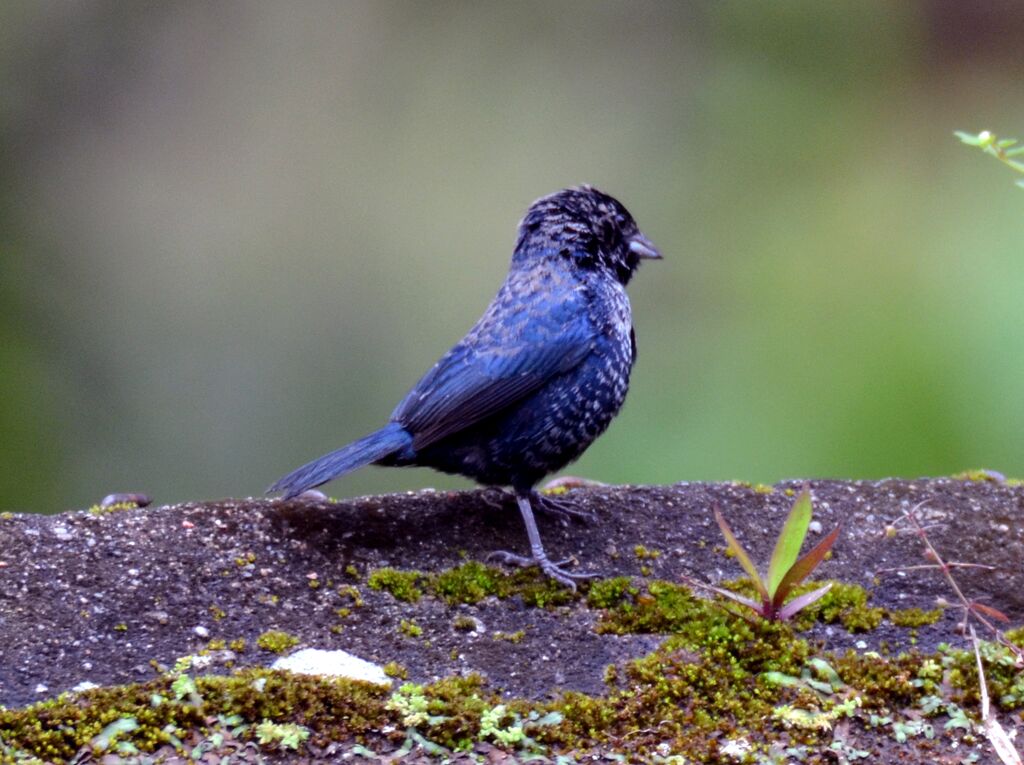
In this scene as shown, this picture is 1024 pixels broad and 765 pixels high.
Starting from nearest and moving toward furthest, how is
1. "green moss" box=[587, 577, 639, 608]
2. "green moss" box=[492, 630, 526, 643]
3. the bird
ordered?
"green moss" box=[492, 630, 526, 643] → "green moss" box=[587, 577, 639, 608] → the bird

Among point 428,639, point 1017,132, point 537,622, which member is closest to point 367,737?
point 428,639

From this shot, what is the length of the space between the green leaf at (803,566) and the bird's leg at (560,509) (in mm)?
960

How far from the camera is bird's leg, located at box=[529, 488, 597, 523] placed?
4027 millimetres

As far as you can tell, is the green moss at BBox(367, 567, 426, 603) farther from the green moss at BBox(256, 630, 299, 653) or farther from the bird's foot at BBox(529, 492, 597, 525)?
the bird's foot at BBox(529, 492, 597, 525)

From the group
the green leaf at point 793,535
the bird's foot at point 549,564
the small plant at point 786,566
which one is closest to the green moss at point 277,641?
the bird's foot at point 549,564

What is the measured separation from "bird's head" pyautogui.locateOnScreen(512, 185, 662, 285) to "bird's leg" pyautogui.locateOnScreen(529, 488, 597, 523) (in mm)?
849

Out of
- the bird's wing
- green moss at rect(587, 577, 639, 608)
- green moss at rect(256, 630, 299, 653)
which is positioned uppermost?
the bird's wing

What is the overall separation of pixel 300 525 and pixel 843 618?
1.60m

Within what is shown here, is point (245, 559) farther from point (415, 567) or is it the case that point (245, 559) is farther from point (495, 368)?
point (495, 368)

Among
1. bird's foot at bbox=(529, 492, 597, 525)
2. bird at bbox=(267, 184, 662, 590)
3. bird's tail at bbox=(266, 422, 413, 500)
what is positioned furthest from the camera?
bird's foot at bbox=(529, 492, 597, 525)

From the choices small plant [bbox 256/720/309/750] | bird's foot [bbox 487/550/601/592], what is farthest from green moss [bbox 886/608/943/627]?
small plant [bbox 256/720/309/750]

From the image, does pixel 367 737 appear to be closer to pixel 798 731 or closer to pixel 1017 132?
pixel 798 731

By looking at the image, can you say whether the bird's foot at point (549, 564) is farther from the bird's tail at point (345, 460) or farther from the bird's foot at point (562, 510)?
the bird's tail at point (345, 460)

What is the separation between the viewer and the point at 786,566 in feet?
10.1
